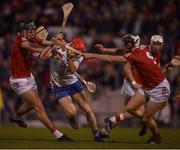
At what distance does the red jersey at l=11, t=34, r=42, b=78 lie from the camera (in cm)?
1717

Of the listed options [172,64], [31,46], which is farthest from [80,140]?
[172,64]

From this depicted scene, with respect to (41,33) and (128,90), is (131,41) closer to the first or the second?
(41,33)

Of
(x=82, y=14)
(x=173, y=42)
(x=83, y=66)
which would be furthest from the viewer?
(x=82, y=14)

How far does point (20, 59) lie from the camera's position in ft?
56.5

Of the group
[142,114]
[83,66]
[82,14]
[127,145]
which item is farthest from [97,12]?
[127,145]

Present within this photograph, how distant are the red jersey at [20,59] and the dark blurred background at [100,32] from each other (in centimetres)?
615

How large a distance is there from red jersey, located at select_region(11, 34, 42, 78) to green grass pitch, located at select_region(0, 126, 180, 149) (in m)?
1.30

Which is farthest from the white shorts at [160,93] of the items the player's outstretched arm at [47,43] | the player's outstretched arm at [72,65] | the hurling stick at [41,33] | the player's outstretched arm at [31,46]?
the hurling stick at [41,33]

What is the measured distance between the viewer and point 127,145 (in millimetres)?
16594

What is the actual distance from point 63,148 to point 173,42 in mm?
9344

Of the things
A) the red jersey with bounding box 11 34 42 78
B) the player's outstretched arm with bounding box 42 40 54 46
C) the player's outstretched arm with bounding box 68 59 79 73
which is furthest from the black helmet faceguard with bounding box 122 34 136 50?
the red jersey with bounding box 11 34 42 78

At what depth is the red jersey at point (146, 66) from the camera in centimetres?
1677

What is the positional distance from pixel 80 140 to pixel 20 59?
2.02 m

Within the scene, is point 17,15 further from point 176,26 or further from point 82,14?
point 176,26
